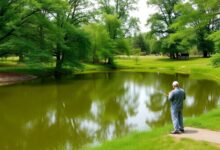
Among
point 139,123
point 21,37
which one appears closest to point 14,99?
point 139,123

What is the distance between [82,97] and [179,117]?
52.0ft

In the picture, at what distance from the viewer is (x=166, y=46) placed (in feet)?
251

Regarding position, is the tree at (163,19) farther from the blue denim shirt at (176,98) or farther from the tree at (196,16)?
the blue denim shirt at (176,98)

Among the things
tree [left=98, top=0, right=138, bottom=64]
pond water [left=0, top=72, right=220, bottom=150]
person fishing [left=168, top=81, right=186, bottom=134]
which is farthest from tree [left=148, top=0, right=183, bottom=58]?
person fishing [left=168, top=81, right=186, bottom=134]

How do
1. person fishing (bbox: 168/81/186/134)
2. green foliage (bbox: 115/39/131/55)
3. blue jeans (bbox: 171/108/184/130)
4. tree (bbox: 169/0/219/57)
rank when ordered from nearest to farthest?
blue jeans (bbox: 171/108/184/130), person fishing (bbox: 168/81/186/134), tree (bbox: 169/0/219/57), green foliage (bbox: 115/39/131/55)

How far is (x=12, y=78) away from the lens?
39.1 metres

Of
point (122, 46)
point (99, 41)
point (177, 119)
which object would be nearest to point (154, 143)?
point (177, 119)

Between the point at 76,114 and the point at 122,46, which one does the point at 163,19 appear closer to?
the point at 122,46

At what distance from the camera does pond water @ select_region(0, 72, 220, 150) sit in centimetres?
1434

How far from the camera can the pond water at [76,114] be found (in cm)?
1434

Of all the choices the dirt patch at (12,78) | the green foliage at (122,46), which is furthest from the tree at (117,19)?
the dirt patch at (12,78)

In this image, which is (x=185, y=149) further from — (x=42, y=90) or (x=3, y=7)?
(x=3, y=7)

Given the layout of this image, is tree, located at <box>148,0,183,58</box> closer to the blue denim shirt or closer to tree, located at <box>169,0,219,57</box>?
tree, located at <box>169,0,219,57</box>

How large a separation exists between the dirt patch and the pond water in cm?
496
